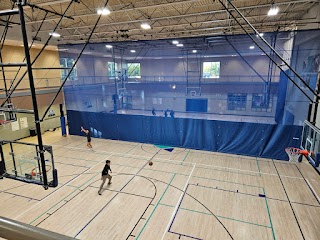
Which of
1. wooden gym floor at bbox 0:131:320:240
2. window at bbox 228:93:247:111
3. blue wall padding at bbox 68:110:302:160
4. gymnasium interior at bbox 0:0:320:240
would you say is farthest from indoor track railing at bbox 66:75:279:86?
wooden gym floor at bbox 0:131:320:240

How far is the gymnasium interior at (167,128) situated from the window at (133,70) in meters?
0.08

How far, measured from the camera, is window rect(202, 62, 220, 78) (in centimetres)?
1500

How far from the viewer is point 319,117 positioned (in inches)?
366

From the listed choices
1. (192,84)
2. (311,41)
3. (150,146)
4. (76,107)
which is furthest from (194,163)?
(76,107)

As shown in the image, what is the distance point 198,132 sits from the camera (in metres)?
13.6

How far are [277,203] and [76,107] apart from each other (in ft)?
47.6

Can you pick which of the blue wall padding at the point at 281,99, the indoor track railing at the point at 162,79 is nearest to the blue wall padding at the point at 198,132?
the blue wall padding at the point at 281,99


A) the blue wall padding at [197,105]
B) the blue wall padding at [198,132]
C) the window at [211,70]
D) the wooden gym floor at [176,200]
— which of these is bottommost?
the wooden gym floor at [176,200]

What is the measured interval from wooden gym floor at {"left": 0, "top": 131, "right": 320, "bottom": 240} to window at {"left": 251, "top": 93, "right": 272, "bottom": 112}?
170 inches

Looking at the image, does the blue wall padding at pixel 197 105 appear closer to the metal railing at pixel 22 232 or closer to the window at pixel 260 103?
the window at pixel 260 103

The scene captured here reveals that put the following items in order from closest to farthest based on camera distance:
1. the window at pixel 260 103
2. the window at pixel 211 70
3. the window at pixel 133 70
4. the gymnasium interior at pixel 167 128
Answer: the gymnasium interior at pixel 167 128, the window at pixel 260 103, the window at pixel 211 70, the window at pixel 133 70

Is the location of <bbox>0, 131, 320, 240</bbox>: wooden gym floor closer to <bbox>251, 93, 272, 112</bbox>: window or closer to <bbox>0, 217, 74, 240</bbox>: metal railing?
<bbox>251, 93, 272, 112</bbox>: window

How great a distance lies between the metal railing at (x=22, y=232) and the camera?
767 millimetres

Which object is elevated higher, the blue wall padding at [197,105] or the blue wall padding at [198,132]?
the blue wall padding at [197,105]
